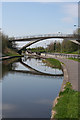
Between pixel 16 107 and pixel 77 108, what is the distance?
3250 mm

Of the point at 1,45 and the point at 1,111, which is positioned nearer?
the point at 1,111

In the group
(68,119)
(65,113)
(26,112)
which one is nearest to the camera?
(68,119)

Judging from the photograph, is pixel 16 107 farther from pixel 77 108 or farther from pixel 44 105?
pixel 77 108

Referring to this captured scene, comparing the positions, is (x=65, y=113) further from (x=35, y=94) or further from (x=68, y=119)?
(x=35, y=94)

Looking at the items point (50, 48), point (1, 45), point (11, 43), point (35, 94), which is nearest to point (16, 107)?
point (35, 94)

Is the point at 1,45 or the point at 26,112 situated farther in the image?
the point at 1,45

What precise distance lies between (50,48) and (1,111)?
370 ft

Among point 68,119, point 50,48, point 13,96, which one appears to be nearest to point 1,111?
point 13,96

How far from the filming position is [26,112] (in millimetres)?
8406

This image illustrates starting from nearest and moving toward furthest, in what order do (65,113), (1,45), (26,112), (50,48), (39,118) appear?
(65,113)
(39,118)
(26,112)
(1,45)
(50,48)

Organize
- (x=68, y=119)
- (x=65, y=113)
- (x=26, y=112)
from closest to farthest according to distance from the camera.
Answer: (x=68, y=119) → (x=65, y=113) → (x=26, y=112)

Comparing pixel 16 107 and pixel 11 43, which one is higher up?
pixel 11 43

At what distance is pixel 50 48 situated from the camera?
121m

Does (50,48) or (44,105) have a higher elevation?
(50,48)
